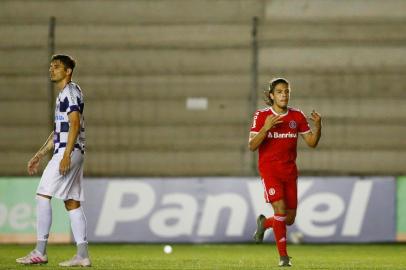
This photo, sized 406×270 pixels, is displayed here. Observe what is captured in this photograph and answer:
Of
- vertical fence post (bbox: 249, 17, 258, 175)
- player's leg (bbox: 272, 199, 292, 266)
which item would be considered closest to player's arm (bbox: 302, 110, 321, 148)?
A: player's leg (bbox: 272, 199, 292, 266)

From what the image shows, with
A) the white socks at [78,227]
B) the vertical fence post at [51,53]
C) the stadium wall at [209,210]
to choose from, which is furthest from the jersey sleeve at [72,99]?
the vertical fence post at [51,53]

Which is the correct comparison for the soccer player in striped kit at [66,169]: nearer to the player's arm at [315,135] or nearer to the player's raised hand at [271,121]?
the player's raised hand at [271,121]

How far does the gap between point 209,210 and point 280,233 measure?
5191 mm

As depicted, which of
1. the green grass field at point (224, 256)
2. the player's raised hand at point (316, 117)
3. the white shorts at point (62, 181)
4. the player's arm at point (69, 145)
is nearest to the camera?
the player's arm at point (69, 145)

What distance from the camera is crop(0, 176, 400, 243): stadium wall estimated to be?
14750 mm

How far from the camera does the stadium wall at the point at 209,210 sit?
1475cm

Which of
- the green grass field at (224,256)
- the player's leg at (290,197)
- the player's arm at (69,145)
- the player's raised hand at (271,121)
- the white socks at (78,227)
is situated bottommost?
the green grass field at (224,256)

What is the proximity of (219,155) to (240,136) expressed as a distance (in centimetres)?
44

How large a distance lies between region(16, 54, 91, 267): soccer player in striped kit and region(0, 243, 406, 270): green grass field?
0.89 feet

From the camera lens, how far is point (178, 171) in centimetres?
1727

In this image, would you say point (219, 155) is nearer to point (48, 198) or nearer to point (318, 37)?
point (318, 37)

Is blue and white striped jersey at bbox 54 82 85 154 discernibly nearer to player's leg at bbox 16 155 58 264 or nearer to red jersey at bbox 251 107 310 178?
player's leg at bbox 16 155 58 264

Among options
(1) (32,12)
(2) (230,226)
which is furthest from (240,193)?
(1) (32,12)

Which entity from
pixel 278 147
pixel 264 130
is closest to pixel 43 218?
pixel 264 130
